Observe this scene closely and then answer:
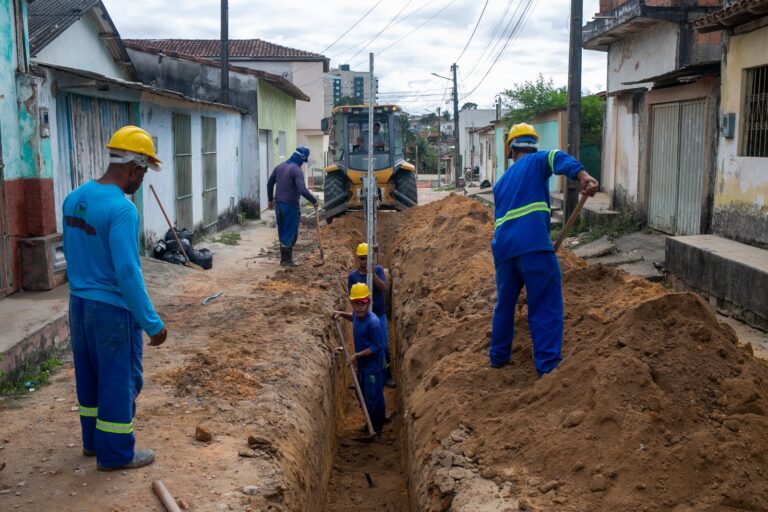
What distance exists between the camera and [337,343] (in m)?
9.84

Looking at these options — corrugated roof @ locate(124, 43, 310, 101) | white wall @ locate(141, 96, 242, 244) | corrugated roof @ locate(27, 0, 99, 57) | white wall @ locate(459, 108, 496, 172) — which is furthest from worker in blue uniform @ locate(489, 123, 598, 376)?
white wall @ locate(459, 108, 496, 172)

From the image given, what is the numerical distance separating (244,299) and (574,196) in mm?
6813

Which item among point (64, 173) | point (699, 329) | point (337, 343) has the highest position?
point (64, 173)

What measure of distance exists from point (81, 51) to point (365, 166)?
634 centimetres

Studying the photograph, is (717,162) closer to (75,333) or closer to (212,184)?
(75,333)

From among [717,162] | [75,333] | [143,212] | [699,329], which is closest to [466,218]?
[717,162]

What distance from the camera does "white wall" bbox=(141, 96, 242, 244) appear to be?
12727 millimetres

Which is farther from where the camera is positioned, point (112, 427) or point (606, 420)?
point (112, 427)

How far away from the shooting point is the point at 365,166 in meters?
17.5

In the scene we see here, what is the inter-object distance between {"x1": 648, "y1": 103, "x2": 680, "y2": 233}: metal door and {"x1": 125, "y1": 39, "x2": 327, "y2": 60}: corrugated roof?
2761 centimetres

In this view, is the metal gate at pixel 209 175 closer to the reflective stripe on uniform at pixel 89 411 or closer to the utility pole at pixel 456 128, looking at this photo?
the reflective stripe on uniform at pixel 89 411

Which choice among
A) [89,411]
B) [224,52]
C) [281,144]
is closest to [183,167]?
[224,52]

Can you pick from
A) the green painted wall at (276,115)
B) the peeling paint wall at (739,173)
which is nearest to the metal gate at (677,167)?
the peeling paint wall at (739,173)

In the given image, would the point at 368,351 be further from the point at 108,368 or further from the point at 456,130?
the point at 456,130
